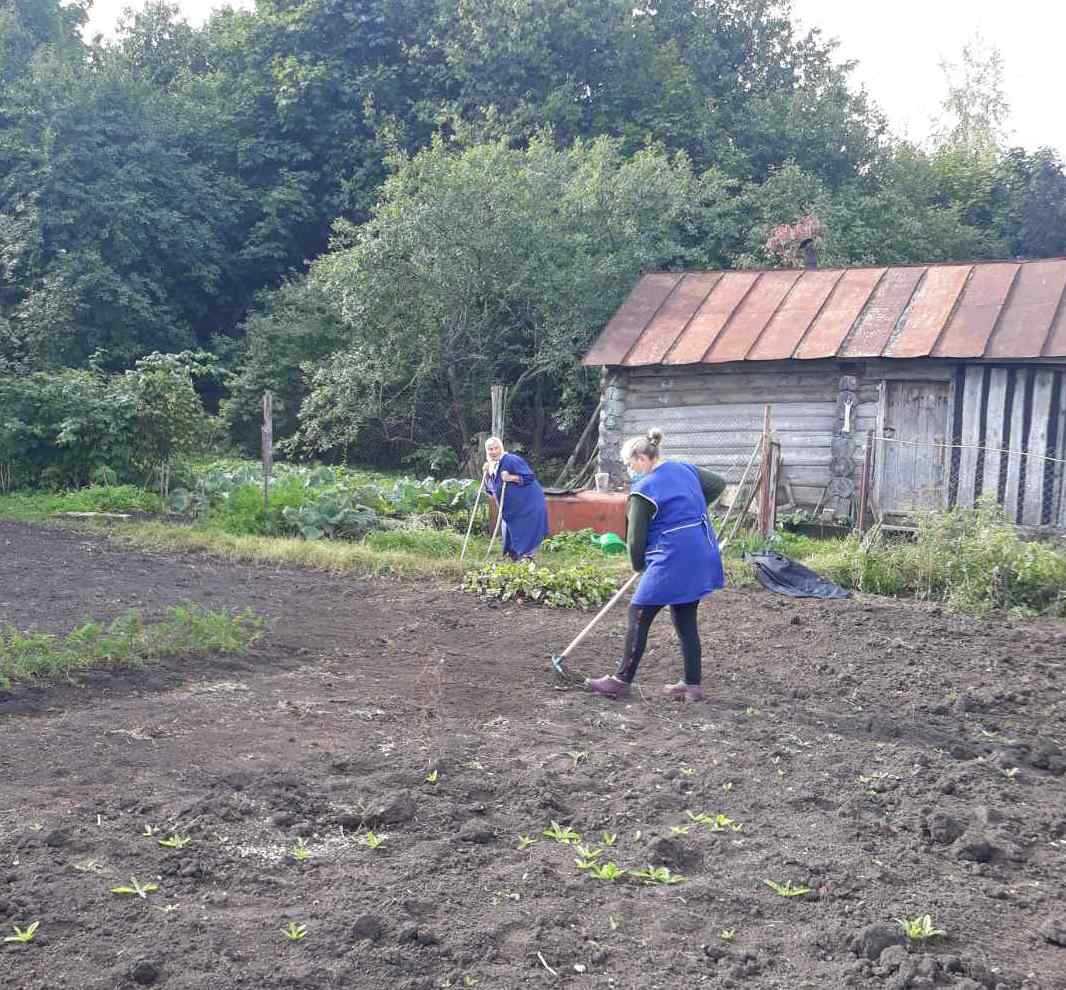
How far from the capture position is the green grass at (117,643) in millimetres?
6512

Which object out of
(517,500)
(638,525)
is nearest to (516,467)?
(517,500)

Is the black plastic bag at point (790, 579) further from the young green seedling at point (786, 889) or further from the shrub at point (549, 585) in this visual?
the young green seedling at point (786, 889)

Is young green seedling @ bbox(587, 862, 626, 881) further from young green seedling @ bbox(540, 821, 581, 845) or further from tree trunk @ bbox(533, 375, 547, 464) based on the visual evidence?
tree trunk @ bbox(533, 375, 547, 464)

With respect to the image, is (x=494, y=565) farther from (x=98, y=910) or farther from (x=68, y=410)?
(x=68, y=410)

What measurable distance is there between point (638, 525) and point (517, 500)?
4313mm

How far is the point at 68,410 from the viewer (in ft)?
50.1

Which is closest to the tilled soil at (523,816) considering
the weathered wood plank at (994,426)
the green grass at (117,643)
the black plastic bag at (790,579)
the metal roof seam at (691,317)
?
the green grass at (117,643)

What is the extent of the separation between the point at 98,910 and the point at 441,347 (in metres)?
16.9

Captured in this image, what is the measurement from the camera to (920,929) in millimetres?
3756

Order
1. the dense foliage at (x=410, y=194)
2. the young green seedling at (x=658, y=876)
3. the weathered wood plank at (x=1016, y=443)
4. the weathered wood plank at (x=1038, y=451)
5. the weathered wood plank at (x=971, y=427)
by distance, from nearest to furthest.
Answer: the young green seedling at (x=658, y=876)
the weathered wood plank at (x=1038, y=451)
the weathered wood plank at (x=1016, y=443)
the weathered wood plank at (x=971, y=427)
the dense foliage at (x=410, y=194)

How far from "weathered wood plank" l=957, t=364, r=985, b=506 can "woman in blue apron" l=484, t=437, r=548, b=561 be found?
5.66 m

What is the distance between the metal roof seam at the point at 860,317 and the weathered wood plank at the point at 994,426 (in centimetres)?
169

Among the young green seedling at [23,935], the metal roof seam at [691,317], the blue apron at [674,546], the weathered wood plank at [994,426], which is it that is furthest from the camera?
the metal roof seam at [691,317]

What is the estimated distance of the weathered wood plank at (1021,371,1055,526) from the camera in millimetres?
13500
